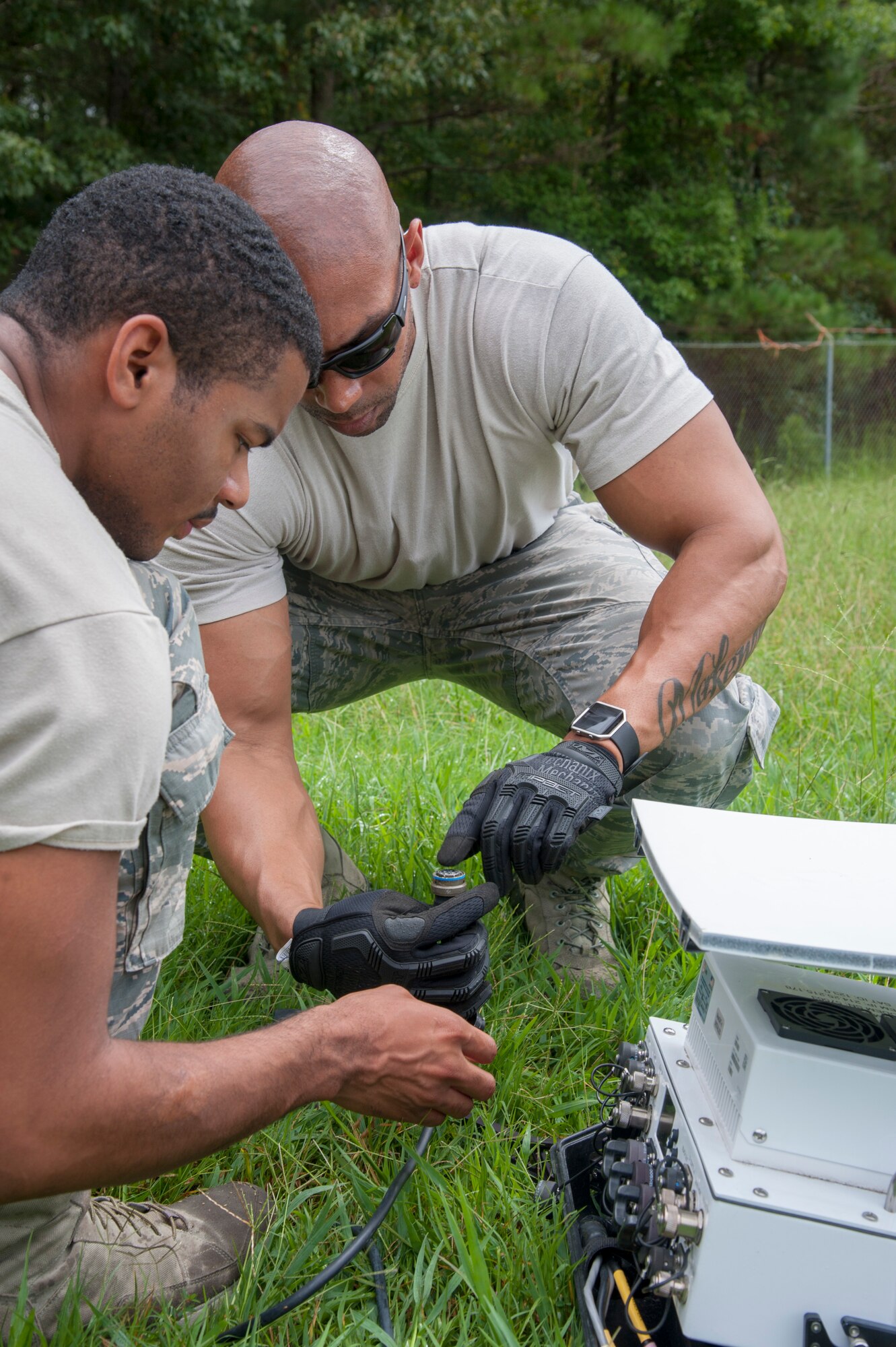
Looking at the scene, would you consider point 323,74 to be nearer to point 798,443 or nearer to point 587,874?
point 798,443

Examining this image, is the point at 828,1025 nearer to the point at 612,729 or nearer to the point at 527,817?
the point at 527,817

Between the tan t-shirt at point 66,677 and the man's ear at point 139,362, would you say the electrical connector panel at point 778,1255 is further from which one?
the man's ear at point 139,362

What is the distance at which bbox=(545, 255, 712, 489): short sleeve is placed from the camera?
2363 millimetres

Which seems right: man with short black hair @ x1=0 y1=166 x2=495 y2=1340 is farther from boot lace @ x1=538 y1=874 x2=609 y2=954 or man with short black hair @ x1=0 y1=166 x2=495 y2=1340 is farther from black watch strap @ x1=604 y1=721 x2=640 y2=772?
boot lace @ x1=538 y1=874 x2=609 y2=954

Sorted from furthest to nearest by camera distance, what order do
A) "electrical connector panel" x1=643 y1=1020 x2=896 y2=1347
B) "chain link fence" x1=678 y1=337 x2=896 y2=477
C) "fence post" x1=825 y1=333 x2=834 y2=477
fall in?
"chain link fence" x1=678 y1=337 x2=896 y2=477
"fence post" x1=825 y1=333 x2=834 y2=477
"electrical connector panel" x1=643 y1=1020 x2=896 y2=1347

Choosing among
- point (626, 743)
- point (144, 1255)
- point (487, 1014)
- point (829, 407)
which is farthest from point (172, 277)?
point (829, 407)

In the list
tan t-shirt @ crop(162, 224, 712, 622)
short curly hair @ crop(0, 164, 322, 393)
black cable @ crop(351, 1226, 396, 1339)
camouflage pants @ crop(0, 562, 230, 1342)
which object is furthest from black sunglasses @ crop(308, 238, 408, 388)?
black cable @ crop(351, 1226, 396, 1339)

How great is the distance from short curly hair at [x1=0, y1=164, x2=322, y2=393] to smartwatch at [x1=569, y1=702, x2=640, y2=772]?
3.26 ft

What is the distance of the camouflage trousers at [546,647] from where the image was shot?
8.30 feet

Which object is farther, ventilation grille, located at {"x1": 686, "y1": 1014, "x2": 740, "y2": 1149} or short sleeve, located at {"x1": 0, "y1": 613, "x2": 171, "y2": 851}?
ventilation grille, located at {"x1": 686, "y1": 1014, "x2": 740, "y2": 1149}

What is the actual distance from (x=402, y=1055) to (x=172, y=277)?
1026mm

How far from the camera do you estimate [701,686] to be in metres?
2.33

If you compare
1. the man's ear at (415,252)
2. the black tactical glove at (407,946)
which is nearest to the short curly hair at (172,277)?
the black tactical glove at (407,946)

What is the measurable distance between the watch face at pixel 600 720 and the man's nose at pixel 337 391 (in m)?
0.77
